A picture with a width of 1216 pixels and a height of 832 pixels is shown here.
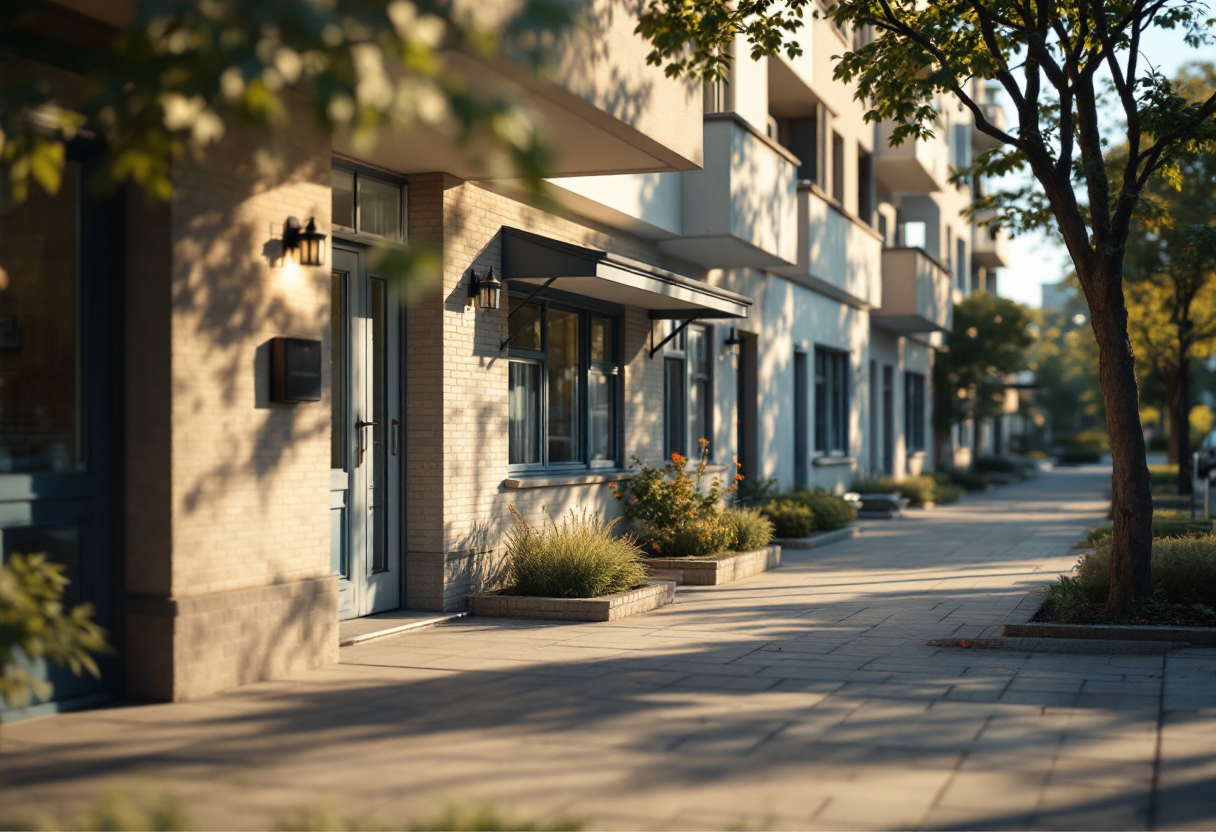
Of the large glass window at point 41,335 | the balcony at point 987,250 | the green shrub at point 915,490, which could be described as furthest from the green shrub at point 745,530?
the balcony at point 987,250

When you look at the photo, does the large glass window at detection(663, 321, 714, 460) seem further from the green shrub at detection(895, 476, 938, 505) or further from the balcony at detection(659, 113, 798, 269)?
the green shrub at detection(895, 476, 938, 505)

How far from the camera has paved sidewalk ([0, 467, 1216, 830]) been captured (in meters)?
4.96

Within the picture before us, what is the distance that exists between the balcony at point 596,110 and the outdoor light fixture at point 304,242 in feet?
2.00

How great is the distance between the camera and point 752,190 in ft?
47.1

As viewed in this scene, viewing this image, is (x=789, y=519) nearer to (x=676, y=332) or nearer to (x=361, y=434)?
(x=676, y=332)

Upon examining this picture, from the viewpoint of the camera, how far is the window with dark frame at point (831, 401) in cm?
2242

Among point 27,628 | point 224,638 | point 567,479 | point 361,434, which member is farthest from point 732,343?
point 27,628

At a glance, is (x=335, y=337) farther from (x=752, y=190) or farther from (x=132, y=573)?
(x=752, y=190)

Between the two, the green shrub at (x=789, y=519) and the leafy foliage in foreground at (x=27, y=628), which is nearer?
the leafy foliage in foreground at (x=27, y=628)

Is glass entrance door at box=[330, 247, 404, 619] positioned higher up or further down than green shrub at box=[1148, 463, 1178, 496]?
higher up

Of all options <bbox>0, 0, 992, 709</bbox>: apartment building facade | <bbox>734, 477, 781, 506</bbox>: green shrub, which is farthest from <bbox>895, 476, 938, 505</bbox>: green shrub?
<bbox>734, 477, 781, 506</bbox>: green shrub

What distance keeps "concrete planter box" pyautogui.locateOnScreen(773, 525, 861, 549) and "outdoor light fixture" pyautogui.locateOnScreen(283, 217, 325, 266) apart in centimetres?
1001

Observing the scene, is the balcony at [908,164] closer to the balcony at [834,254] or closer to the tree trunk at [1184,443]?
the balcony at [834,254]

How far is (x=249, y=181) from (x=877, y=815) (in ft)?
16.5
